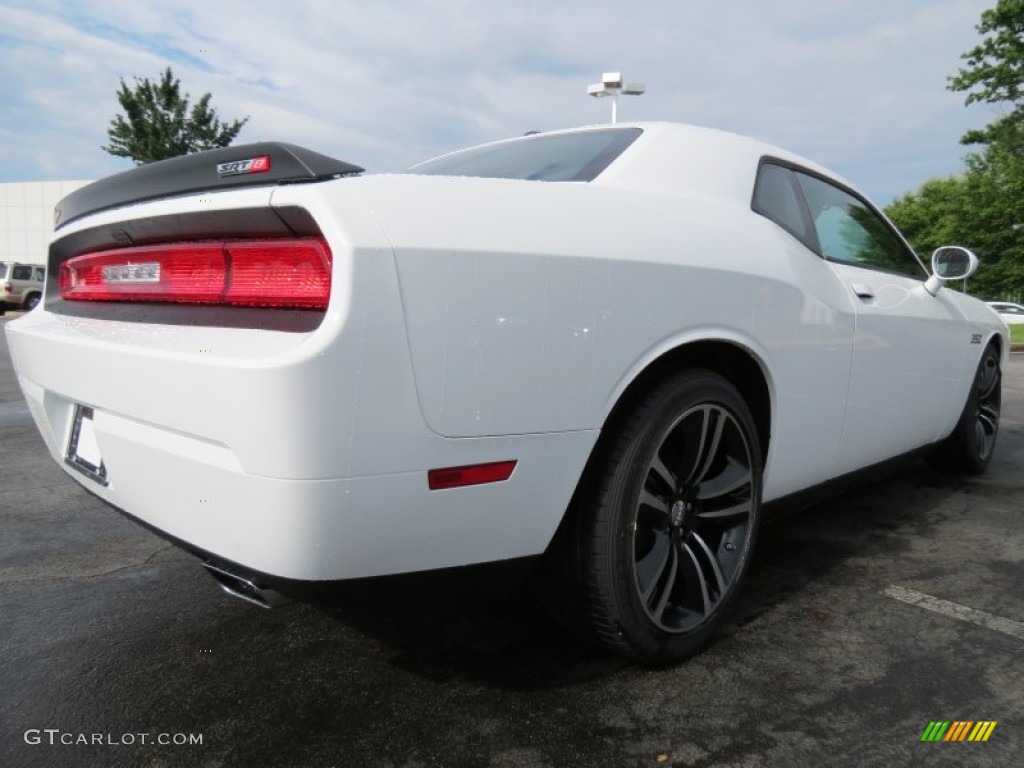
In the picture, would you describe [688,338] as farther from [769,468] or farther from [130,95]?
[130,95]

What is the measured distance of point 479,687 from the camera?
72.2 inches

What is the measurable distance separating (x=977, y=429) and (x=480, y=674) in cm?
337

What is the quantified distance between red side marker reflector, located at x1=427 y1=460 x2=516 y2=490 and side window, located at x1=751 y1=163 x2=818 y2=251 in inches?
51.0

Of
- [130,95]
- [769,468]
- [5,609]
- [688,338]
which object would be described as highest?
[130,95]

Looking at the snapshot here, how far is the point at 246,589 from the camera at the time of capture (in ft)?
5.12

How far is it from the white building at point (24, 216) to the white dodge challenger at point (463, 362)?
43434 millimetres

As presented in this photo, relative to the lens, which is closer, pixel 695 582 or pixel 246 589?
pixel 246 589

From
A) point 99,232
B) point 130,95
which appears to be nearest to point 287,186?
point 99,232

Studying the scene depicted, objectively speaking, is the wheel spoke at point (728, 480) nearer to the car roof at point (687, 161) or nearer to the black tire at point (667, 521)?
the black tire at point (667, 521)

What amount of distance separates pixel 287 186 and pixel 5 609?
1820 mm

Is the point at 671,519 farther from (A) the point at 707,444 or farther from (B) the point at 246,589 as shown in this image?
(B) the point at 246,589

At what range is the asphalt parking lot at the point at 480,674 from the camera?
159 centimetres

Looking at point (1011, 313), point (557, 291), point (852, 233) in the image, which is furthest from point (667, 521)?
point (1011, 313)

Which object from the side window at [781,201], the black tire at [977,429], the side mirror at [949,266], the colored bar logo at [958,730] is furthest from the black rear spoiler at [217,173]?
the black tire at [977,429]
